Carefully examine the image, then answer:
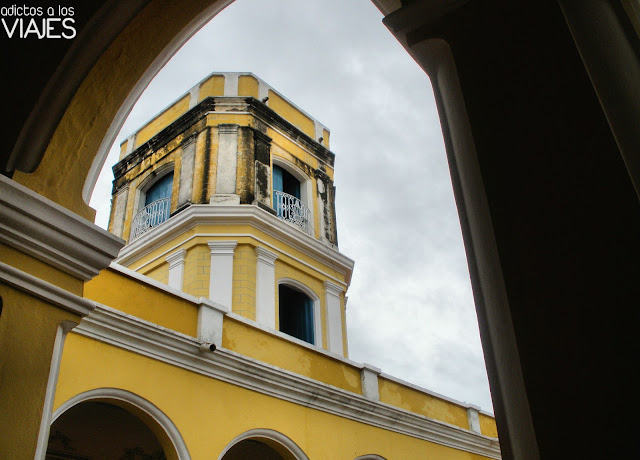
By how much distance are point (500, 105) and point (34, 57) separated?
2.44 metres

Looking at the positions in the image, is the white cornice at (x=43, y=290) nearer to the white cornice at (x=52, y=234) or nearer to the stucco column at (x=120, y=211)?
the white cornice at (x=52, y=234)

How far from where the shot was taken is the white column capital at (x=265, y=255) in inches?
480

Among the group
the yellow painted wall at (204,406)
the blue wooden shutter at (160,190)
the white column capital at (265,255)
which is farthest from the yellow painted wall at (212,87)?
the yellow painted wall at (204,406)

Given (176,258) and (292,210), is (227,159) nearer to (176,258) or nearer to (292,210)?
(292,210)

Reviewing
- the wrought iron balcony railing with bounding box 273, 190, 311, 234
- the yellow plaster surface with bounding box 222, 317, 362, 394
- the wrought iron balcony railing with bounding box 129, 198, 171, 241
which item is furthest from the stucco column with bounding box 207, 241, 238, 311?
the yellow plaster surface with bounding box 222, 317, 362, 394

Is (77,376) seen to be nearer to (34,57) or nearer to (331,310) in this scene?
(34,57)

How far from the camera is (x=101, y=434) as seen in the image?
27.3ft

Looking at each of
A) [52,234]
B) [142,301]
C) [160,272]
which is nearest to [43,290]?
[52,234]

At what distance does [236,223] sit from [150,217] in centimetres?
274

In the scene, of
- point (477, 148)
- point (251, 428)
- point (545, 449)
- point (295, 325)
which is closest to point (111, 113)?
point (477, 148)

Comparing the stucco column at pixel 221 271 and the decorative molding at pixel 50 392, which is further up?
the stucco column at pixel 221 271

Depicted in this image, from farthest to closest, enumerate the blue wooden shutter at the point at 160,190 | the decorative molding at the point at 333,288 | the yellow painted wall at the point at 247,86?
the yellow painted wall at the point at 247,86, the blue wooden shutter at the point at 160,190, the decorative molding at the point at 333,288

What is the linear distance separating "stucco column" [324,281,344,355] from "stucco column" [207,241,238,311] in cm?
247

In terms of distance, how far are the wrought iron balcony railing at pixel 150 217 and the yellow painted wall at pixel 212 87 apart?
276cm
